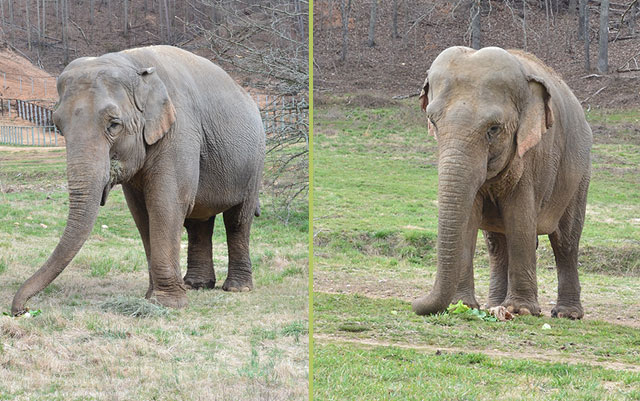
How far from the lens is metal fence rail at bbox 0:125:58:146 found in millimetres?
19559

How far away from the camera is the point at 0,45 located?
32344 mm

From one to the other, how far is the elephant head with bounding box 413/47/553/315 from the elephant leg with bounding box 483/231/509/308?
1205mm

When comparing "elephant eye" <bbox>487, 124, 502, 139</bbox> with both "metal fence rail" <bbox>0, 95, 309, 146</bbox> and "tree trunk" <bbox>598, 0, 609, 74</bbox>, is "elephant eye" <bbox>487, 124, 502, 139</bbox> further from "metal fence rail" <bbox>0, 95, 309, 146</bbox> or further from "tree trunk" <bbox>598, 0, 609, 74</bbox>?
"tree trunk" <bbox>598, 0, 609, 74</bbox>

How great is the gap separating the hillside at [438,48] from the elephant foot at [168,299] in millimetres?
12257

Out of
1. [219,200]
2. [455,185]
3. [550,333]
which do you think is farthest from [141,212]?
[550,333]

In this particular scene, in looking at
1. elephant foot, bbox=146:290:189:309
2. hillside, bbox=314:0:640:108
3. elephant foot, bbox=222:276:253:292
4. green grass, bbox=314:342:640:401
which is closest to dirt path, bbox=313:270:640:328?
elephant foot, bbox=222:276:253:292

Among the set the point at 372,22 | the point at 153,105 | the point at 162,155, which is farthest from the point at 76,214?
the point at 372,22

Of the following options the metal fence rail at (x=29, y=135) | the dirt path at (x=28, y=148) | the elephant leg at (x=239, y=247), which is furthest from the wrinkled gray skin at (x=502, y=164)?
the metal fence rail at (x=29, y=135)

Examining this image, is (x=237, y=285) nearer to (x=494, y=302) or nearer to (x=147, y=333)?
(x=494, y=302)

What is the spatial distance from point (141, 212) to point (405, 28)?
17428 millimetres

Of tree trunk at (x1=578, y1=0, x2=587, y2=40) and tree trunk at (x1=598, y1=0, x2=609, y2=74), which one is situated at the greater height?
tree trunk at (x1=578, y1=0, x2=587, y2=40)

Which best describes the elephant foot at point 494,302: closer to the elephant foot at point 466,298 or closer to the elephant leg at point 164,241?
the elephant foot at point 466,298

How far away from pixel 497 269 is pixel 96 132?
3.11 m

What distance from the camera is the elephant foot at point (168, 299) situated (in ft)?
19.2
